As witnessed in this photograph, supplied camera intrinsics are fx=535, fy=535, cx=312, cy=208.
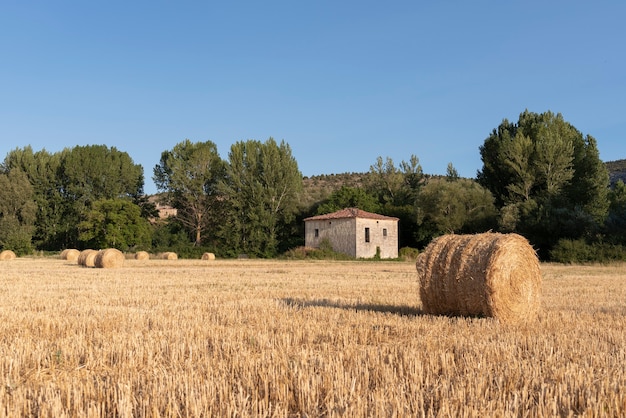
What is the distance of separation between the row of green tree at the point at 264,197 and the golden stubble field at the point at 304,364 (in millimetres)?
29940

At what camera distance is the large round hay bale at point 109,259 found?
25.8 meters

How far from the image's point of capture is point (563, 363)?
15.3ft

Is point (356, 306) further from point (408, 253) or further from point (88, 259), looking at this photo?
point (408, 253)

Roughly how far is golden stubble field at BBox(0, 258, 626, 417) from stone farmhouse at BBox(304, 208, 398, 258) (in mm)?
35921

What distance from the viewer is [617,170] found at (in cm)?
7956

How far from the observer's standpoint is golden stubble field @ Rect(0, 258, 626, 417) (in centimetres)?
332

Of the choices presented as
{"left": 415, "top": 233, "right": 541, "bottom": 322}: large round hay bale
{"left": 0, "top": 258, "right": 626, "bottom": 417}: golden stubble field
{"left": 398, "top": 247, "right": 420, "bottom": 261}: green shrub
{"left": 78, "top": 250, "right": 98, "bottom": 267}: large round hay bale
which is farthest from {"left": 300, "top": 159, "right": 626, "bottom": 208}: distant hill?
{"left": 0, "top": 258, "right": 626, "bottom": 417}: golden stubble field

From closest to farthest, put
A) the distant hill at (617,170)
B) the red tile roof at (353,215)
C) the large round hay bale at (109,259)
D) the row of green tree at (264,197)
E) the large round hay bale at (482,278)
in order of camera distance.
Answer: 1. the large round hay bale at (482,278)
2. the large round hay bale at (109,259)
3. the row of green tree at (264,197)
4. the red tile roof at (353,215)
5. the distant hill at (617,170)

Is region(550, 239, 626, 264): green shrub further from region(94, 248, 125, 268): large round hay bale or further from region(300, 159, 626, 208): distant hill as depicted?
region(300, 159, 626, 208): distant hill

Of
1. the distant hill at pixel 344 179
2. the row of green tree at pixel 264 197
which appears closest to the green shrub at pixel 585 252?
the row of green tree at pixel 264 197

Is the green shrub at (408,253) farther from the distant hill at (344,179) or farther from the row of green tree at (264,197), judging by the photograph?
the distant hill at (344,179)

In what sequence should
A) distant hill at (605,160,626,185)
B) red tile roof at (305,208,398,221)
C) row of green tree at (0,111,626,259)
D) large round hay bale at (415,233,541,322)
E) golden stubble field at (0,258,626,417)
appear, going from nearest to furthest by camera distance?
golden stubble field at (0,258,626,417)
large round hay bale at (415,233,541,322)
row of green tree at (0,111,626,259)
red tile roof at (305,208,398,221)
distant hill at (605,160,626,185)

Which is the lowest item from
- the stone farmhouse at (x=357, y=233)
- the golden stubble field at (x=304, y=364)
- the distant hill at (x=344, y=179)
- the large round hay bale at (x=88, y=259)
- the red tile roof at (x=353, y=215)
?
the golden stubble field at (x=304, y=364)

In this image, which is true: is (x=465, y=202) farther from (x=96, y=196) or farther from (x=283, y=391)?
(x=283, y=391)
